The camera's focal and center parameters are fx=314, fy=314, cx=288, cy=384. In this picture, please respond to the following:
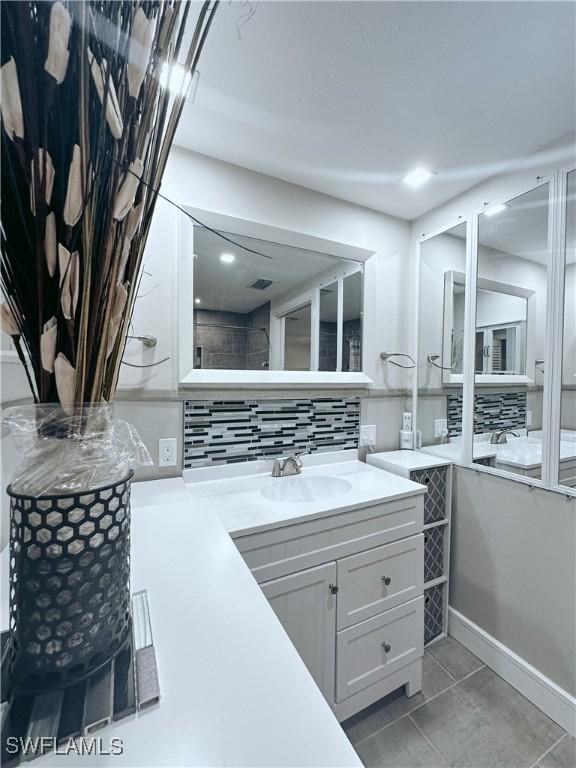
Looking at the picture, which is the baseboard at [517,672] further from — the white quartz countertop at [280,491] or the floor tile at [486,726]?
the white quartz countertop at [280,491]

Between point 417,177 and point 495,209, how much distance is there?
44cm

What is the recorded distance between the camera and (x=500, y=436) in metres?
1.65

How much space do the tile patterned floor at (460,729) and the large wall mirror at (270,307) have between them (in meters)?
1.52

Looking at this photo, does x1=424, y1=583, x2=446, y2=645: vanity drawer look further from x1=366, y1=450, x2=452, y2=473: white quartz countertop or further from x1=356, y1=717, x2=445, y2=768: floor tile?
x1=366, y1=450, x2=452, y2=473: white quartz countertop

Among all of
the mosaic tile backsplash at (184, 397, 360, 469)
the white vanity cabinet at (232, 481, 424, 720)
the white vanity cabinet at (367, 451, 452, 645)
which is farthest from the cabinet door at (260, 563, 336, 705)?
the white vanity cabinet at (367, 451, 452, 645)

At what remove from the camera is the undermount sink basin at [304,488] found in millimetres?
1489

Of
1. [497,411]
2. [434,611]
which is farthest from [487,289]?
[434,611]

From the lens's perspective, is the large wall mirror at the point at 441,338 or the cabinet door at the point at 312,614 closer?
the cabinet door at the point at 312,614

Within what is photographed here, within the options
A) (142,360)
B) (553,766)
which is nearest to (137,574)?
(142,360)

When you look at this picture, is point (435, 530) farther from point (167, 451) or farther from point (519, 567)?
point (167, 451)

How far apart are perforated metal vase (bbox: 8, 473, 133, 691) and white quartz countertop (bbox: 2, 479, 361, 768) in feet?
0.29

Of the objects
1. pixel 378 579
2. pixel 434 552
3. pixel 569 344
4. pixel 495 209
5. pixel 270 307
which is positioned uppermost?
pixel 495 209

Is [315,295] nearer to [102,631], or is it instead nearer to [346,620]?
[346,620]

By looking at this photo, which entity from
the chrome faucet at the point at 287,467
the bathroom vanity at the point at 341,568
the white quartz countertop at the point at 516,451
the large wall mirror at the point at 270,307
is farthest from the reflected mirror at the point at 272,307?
the white quartz countertop at the point at 516,451
